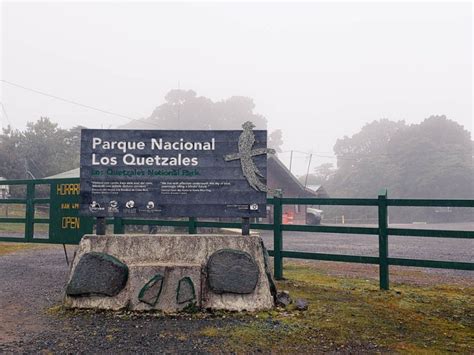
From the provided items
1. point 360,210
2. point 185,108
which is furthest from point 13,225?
point 185,108

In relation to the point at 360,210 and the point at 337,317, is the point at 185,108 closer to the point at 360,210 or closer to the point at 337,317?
the point at 360,210

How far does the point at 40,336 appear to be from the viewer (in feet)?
16.7

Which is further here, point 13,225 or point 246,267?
point 13,225

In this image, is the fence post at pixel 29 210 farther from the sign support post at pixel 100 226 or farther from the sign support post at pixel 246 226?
the sign support post at pixel 246 226

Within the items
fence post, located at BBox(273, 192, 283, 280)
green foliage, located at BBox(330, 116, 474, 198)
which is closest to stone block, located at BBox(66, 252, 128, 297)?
fence post, located at BBox(273, 192, 283, 280)

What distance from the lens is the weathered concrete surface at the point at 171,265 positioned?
6.14 m

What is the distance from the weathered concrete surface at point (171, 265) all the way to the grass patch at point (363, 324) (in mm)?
501

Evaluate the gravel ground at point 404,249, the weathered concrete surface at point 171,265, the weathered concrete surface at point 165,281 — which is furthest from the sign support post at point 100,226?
the gravel ground at point 404,249

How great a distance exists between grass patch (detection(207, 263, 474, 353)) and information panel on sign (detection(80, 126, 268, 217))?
5.89 ft

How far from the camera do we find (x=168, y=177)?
22.8ft

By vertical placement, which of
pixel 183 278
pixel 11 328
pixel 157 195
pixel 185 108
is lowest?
pixel 11 328

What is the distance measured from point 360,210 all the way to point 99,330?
5906 centimetres

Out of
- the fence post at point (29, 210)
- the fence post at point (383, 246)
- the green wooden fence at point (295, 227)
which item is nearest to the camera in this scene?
the green wooden fence at point (295, 227)

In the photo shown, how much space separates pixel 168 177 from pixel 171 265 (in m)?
1.49
